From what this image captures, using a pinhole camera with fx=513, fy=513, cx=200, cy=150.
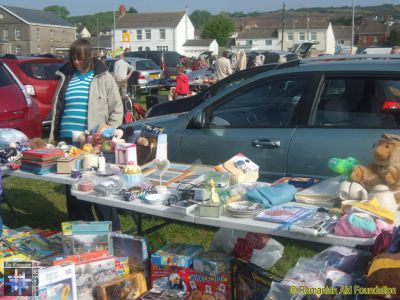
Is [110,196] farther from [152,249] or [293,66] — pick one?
[293,66]

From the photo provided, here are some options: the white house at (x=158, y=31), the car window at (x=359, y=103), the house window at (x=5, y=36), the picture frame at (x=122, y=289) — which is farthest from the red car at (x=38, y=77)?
the house window at (x=5, y=36)

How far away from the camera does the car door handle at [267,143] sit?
4230 mm

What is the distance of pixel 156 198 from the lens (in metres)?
3.08

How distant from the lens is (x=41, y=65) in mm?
10594

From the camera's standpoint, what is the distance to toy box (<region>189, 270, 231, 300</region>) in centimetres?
288

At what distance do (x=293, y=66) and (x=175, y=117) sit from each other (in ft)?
4.27

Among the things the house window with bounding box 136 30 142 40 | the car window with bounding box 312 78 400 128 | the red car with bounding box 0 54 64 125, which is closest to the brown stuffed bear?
the car window with bounding box 312 78 400 128

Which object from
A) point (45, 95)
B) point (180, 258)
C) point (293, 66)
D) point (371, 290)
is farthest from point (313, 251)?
point (45, 95)

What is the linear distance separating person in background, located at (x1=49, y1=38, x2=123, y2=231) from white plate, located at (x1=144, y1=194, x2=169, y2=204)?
146 centimetres

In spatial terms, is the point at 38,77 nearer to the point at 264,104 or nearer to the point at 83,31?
the point at 264,104

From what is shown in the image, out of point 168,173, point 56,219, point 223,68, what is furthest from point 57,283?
point 223,68

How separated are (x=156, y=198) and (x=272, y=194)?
0.69 meters

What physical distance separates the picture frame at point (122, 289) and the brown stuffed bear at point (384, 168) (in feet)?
4.59

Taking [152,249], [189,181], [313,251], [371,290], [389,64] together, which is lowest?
[313,251]
